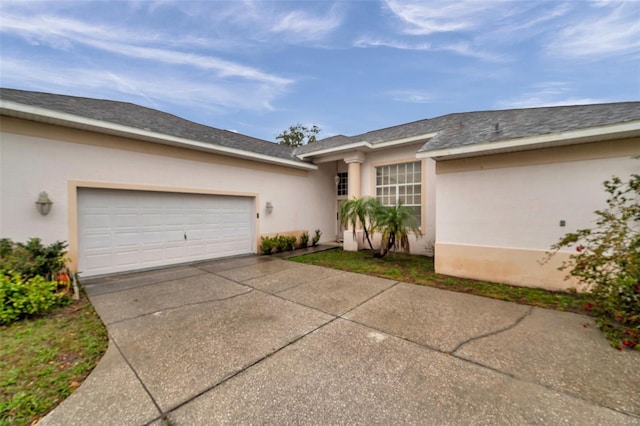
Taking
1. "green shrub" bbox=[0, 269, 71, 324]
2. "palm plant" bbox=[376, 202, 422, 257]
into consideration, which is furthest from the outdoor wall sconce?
"palm plant" bbox=[376, 202, 422, 257]

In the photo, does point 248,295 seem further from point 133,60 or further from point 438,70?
point 438,70

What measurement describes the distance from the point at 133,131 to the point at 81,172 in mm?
1565

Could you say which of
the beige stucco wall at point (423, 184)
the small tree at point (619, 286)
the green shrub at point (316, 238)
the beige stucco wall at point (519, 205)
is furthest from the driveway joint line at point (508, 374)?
the green shrub at point (316, 238)

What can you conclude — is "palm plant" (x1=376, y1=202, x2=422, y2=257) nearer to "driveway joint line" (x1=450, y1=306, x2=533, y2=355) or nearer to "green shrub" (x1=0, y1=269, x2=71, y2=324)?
"driveway joint line" (x1=450, y1=306, x2=533, y2=355)

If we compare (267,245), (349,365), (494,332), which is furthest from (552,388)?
(267,245)

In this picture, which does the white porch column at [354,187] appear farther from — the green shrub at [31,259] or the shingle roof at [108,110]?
the green shrub at [31,259]

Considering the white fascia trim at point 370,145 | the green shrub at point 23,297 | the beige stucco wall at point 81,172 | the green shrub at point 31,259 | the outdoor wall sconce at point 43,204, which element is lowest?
the green shrub at point 23,297

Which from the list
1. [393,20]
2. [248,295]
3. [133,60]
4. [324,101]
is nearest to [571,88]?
[393,20]

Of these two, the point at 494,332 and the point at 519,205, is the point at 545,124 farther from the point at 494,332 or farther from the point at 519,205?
the point at 494,332

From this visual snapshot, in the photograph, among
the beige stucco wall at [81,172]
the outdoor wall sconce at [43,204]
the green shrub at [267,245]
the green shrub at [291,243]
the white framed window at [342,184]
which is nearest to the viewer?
the beige stucco wall at [81,172]

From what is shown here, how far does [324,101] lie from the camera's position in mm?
14906

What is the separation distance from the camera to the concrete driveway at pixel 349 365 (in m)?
2.05

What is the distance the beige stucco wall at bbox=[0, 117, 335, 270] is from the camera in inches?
203

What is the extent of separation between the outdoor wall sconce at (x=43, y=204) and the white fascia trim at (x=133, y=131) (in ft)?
5.62
